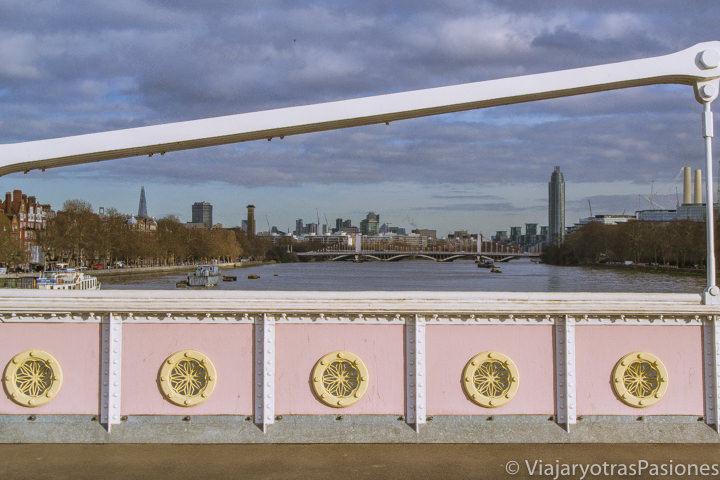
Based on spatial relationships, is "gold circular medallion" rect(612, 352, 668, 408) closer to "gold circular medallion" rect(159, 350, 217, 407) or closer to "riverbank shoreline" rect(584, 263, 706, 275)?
"gold circular medallion" rect(159, 350, 217, 407)

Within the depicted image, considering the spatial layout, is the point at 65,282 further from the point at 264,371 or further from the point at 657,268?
the point at 657,268

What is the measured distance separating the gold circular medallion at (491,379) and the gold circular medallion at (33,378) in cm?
421

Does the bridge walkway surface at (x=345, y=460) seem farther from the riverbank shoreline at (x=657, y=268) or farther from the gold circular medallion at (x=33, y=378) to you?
the riverbank shoreline at (x=657, y=268)

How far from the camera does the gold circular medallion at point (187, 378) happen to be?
271 inches

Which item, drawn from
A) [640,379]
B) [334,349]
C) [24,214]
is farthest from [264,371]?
[24,214]

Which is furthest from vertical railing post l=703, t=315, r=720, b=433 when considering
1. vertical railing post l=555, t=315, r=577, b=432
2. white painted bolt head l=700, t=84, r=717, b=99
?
white painted bolt head l=700, t=84, r=717, b=99

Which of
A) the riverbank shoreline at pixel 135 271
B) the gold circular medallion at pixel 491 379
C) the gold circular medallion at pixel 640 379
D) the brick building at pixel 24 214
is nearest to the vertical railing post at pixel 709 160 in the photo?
the gold circular medallion at pixel 640 379

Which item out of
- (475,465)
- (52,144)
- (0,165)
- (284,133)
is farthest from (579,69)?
(0,165)

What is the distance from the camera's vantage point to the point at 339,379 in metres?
6.90

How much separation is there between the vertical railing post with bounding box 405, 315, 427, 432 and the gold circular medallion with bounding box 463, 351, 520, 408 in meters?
0.46

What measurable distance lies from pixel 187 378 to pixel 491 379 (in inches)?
122

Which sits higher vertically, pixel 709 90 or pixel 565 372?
pixel 709 90

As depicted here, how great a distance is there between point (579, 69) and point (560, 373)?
3096 millimetres

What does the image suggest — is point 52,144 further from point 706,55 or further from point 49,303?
point 706,55
